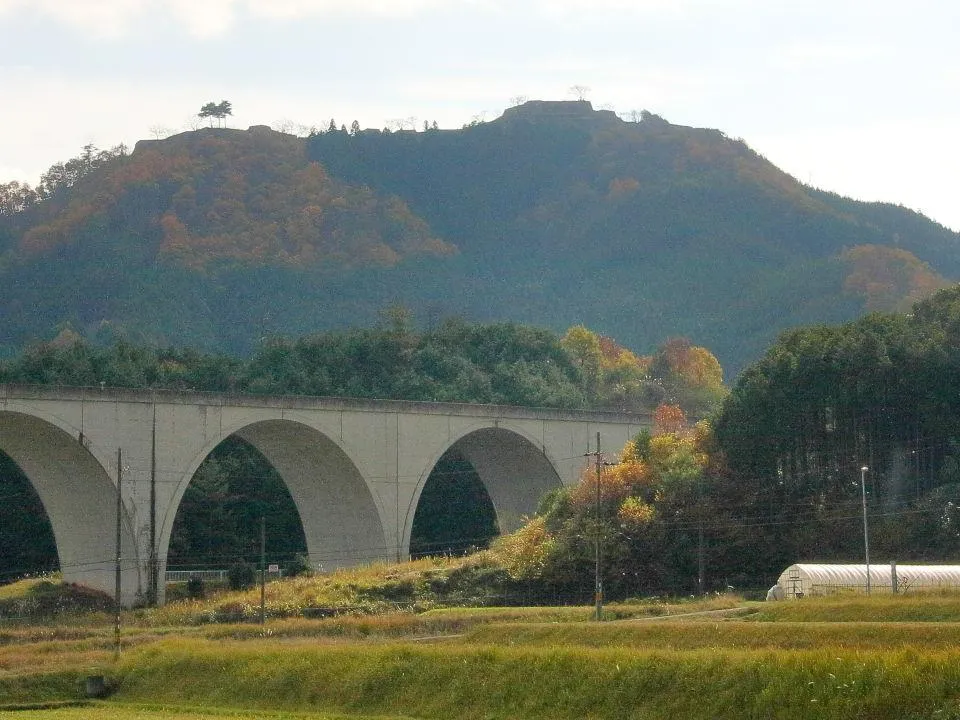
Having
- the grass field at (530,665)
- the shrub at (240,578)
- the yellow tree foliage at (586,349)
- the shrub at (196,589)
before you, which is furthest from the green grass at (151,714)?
the yellow tree foliage at (586,349)

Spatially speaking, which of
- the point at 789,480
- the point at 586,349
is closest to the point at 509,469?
the point at 789,480

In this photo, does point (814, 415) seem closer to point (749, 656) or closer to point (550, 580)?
point (550, 580)

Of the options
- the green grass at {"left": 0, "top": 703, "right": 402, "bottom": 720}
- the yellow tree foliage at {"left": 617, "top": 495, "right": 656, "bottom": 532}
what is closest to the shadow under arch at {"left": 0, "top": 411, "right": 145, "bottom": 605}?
the yellow tree foliage at {"left": 617, "top": 495, "right": 656, "bottom": 532}

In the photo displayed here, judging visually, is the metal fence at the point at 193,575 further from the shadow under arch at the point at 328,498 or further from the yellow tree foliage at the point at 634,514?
the yellow tree foliage at the point at 634,514

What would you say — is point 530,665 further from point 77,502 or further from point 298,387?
point 298,387

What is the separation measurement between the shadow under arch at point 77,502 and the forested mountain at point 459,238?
8998 cm

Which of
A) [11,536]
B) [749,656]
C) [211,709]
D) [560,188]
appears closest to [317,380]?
[11,536]

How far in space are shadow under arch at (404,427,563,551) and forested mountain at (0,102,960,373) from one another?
78.0m

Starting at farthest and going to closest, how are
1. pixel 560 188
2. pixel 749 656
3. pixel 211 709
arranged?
pixel 560 188 → pixel 211 709 → pixel 749 656

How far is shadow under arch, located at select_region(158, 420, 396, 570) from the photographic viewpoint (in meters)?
54.2

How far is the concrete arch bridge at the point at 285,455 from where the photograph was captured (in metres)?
46.5

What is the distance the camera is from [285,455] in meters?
55.1

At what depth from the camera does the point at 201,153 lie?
176 metres

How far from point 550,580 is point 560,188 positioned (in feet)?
473
